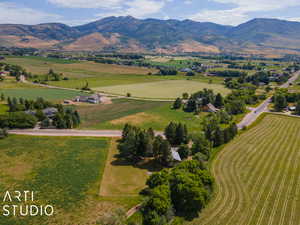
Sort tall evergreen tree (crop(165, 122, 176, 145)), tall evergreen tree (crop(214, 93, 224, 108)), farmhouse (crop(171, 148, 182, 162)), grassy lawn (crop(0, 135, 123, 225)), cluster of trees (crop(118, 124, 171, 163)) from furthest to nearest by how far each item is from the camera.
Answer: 1. tall evergreen tree (crop(214, 93, 224, 108))
2. tall evergreen tree (crop(165, 122, 176, 145))
3. cluster of trees (crop(118, 124, 171, 163))
4. farmhouse (crop(171, 148, 182, 162))
5. grassy lawn (crop(0, 135, 123, 225))

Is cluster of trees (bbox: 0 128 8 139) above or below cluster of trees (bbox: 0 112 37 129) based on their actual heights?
below

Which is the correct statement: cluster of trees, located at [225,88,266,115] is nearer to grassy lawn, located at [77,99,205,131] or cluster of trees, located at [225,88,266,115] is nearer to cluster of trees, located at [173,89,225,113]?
cluster of trees, located at [173,89,225,113]

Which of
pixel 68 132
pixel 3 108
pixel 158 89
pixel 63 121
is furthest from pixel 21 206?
pixel 158 89

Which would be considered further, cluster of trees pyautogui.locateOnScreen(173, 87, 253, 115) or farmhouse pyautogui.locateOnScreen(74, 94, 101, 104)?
farmhouse pyautogui.locateOnScreen(74, 94, 101, 104)

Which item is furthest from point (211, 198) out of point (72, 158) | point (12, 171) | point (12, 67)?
point (12, 67)

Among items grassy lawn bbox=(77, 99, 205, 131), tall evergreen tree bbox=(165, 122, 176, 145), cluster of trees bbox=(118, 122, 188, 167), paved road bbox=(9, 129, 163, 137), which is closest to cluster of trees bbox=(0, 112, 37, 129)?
paved road bbox=(9, 129, 163, 137)

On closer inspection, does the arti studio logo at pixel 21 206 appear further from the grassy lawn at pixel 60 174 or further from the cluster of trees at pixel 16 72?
the cluster of trees at pixel 16 72

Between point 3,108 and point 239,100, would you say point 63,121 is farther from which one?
point 239,100

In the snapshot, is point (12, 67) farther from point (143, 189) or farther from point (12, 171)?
point (143, 189)
